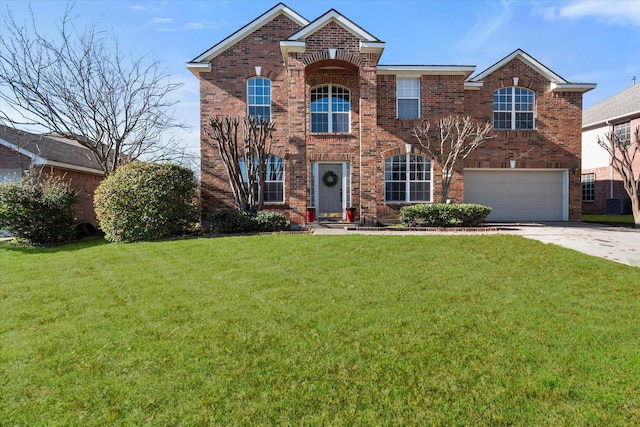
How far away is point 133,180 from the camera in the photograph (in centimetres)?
1032

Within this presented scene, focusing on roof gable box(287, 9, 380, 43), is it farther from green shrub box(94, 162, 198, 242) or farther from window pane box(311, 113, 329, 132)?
green shrub box(94, 162, 198, 242)

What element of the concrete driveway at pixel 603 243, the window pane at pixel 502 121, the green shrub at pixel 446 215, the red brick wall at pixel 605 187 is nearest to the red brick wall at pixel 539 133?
the window pane at pixel 502 121

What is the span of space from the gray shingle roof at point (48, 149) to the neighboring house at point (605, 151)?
27.8m

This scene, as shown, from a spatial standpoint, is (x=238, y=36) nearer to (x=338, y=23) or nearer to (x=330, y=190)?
(x=338, y=23)

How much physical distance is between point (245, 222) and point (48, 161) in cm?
918

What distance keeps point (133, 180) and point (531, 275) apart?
33.2 ft

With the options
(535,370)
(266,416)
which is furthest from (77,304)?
(535,370)

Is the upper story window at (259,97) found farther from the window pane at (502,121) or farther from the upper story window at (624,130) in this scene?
the upper story window at (624,130)

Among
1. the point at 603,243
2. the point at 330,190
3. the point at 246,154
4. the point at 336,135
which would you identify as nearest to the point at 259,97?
the point at 246,154

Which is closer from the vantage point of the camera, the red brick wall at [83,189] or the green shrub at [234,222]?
the green shrub at [234,222]

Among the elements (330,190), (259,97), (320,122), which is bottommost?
(330,190)

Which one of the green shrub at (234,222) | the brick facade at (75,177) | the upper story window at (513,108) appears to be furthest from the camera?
the upper story window at (513,108)

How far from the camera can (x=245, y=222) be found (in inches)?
447

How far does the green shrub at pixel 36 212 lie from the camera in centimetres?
1034
